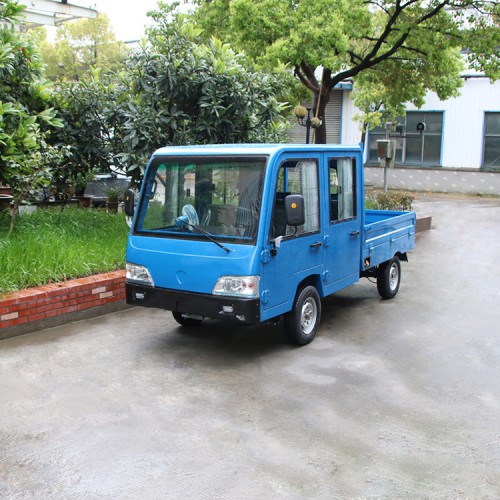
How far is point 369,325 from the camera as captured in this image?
814cm

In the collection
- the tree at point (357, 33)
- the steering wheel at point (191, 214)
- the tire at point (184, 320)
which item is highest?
the tree at point (357, 33)

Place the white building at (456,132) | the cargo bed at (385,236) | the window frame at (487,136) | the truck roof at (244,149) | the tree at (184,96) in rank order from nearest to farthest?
the truck roof at (244,149) < the cargo bed at (385,236) < the tree at (184,96) < the window frame at (487,136) < the white building at (456,132)

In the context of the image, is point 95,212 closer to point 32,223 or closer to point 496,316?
point 32,223

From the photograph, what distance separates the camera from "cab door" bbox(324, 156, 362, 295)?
7488 millimetres

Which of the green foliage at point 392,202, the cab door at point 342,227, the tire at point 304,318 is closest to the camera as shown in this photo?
the tire at point 304,318

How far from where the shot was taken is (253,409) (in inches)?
215

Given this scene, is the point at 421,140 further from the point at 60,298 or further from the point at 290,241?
the point at 60,298

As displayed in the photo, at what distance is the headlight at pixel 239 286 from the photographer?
6250mm

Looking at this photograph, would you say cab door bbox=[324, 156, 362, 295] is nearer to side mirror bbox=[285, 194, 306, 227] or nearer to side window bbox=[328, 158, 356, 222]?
side window bbox=[328, 158, 356, 222]

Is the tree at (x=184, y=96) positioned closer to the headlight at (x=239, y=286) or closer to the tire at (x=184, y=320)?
the tire at (x=184, y=320)

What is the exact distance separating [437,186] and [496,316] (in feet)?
74.5

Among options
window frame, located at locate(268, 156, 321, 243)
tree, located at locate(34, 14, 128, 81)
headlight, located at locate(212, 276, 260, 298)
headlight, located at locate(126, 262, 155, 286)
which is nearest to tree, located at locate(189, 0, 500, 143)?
window frame, located at locate(268, 156, 321, 243)

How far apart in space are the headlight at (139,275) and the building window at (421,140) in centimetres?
2575

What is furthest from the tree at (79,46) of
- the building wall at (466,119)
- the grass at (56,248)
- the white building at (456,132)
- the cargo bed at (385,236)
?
the cargo bed at (385,236)
